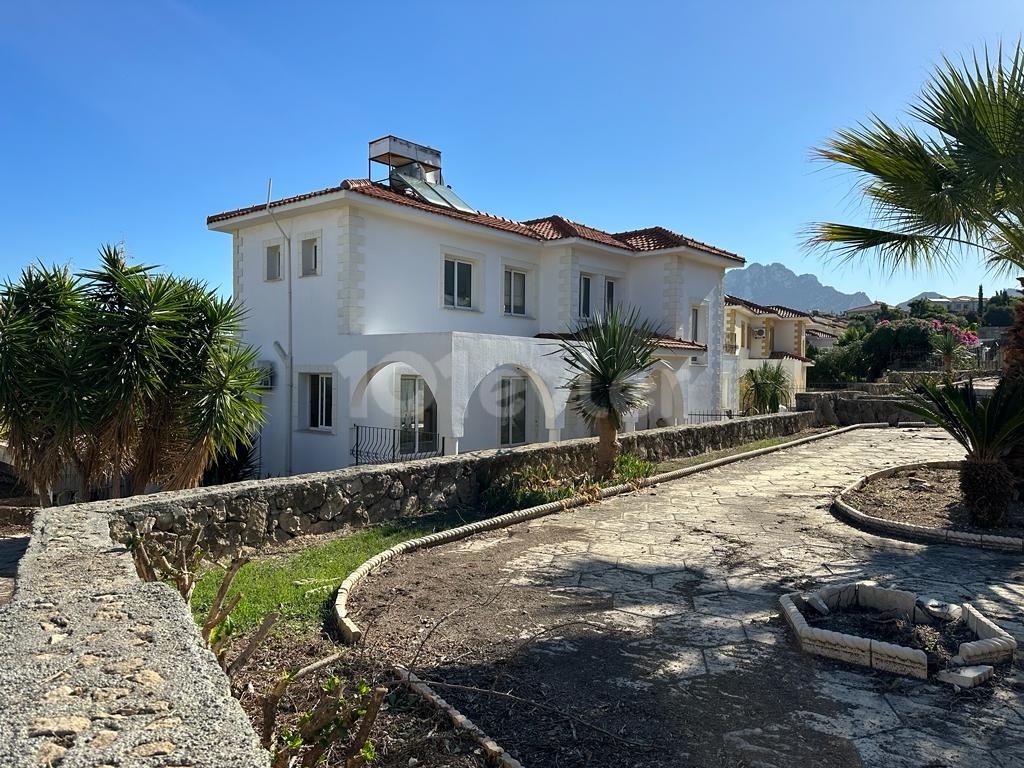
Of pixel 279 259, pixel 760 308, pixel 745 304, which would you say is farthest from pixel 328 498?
pixel 760 308

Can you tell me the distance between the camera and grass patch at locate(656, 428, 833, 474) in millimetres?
13891

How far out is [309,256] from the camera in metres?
16.2

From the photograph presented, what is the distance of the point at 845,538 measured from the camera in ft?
27.1

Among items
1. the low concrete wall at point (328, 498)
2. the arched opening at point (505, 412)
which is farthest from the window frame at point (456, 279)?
the low concrete wall at point (328, 498)

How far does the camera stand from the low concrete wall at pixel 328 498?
21.4 feet

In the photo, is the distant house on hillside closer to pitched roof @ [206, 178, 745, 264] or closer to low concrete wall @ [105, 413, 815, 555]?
pitched roof @ [206, 178, 745, 264]

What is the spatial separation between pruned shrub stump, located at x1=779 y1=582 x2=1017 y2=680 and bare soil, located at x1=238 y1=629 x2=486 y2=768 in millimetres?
2562

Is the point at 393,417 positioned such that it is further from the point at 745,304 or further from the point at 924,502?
the point at 745,304

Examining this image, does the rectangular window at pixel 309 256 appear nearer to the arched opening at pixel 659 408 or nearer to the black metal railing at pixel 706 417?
the arched opening at pixel 659 408

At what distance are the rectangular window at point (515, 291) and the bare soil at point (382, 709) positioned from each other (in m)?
14.7

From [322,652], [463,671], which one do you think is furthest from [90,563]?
[463,671]

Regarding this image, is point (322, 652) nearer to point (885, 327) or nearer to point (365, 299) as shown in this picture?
point (365, 299)

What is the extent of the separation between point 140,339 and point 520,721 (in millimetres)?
8362

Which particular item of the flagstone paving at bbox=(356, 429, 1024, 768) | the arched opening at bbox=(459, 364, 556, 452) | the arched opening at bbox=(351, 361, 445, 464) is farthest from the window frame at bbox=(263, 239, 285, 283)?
the flagstone paving at bbox=(356, 429, 1024, 768)
